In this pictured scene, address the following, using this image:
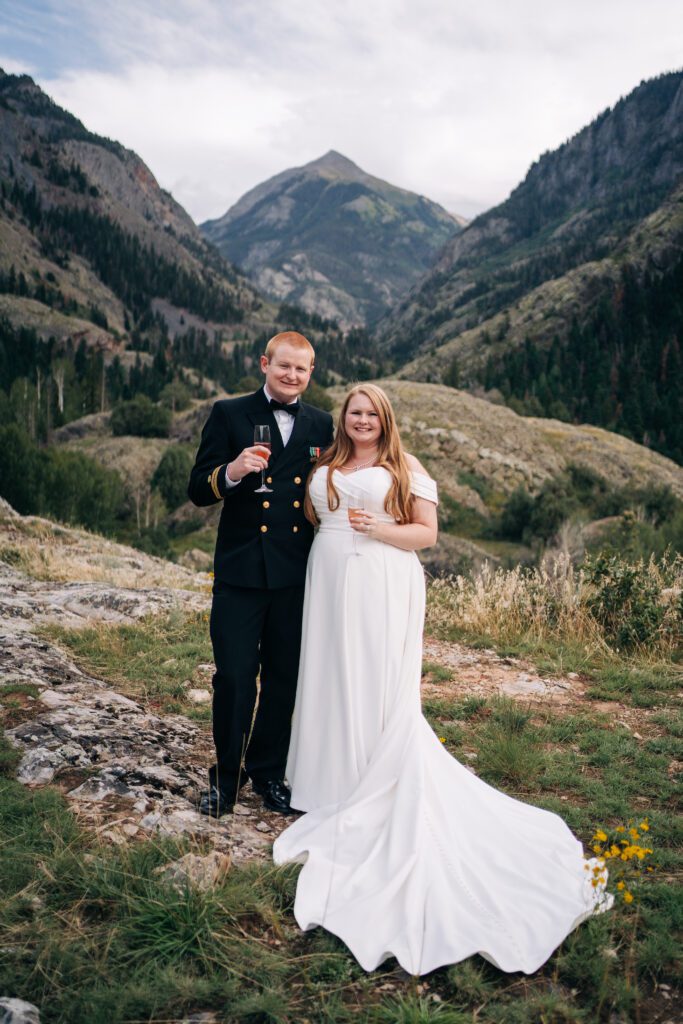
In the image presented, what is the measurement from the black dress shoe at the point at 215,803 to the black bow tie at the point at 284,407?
2.18 m

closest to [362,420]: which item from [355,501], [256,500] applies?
[355,501]

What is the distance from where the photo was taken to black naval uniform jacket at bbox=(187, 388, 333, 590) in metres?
3.79

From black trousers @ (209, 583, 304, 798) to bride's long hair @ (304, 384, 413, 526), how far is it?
0.59 metres

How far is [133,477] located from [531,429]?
72.5 feet

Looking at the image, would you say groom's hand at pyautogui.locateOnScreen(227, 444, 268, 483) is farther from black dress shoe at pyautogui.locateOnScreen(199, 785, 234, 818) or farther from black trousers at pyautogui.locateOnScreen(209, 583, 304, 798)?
black dress shoe at pyautogui.locateOnScreen(199, 785, 234, 818)

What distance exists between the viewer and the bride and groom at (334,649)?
3352 millimetres

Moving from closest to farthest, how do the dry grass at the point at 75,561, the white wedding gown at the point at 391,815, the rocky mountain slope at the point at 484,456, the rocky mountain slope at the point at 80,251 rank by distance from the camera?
1. the white wedding gown at the point at 391,815
2. the dry grass at the point at 75,561
3. the rocky mountain slope at the point at 484,456
4. the rocky mountain slope at the point at 80,251

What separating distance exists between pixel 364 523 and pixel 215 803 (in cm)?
180

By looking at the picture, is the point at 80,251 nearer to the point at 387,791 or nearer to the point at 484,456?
the point at 484,456

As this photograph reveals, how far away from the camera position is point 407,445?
25484 millimetres

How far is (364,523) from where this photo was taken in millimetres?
3570

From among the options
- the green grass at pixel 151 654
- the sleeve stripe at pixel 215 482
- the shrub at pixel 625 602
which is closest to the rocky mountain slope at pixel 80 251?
the green grass at pixel 151 654

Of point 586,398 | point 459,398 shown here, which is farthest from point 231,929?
point 586,398

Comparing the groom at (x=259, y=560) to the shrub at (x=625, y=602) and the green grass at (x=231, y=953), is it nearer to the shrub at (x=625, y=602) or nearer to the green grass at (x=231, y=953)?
the green grass at (x=231, y=953)
